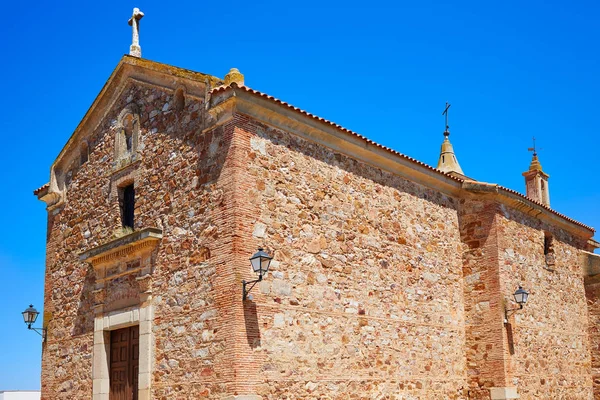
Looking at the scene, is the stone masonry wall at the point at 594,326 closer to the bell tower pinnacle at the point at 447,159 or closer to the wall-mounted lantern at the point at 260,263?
the bell tower pinnacle at the point at 447,159

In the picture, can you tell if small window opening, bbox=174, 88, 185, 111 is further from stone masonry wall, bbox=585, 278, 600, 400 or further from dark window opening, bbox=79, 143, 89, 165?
stone masonry wall, bbox=585, 278, 600, 400

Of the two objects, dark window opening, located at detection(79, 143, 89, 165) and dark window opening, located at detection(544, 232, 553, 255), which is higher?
dark window opening, located at detection(79, 143, 89, 165)

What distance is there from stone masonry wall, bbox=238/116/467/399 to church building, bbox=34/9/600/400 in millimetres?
37

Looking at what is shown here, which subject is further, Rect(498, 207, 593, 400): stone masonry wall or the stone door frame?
Rect(498, 207, 593, 400): stone masonry wall

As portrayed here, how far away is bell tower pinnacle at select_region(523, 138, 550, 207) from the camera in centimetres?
2211

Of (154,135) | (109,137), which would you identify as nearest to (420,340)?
(154,135)

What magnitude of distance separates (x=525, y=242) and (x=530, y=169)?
608cm

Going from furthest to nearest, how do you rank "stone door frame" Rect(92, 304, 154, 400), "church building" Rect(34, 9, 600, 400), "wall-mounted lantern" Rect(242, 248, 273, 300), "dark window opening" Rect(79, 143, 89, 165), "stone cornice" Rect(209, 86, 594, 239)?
"dark window opening" Rect(79, 143, 89, 165) < "stone door frame" Rect(92, 304, 154, 400) < "stone cornice" Rect(209, 86, 594, 239) < "church building" Rect(34, 9, 600, 400) < "wall-mounted lantern" Rect(242, 248, 273, 300)

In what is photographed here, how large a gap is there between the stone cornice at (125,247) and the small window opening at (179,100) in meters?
2.26

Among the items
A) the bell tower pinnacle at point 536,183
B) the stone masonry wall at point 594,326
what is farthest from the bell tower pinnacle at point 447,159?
the stone masonry wall at point 594,326

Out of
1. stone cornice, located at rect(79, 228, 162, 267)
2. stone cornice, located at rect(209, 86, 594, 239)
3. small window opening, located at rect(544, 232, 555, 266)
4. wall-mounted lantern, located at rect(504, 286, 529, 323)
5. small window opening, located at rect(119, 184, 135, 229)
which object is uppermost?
stone cornice, located at rect(209, 86, 594, 239)

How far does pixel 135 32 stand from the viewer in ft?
49.6

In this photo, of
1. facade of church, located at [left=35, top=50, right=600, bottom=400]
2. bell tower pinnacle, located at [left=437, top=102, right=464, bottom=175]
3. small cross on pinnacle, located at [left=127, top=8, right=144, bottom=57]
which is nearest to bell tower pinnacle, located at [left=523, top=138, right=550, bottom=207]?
bell tower pinnacle, located at [left=437, top=102, right=464, bottom=175]

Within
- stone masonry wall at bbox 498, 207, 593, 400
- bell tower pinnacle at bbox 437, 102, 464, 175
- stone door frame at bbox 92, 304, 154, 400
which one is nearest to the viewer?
stone door frame at bbox 92, 304, 154, 400
